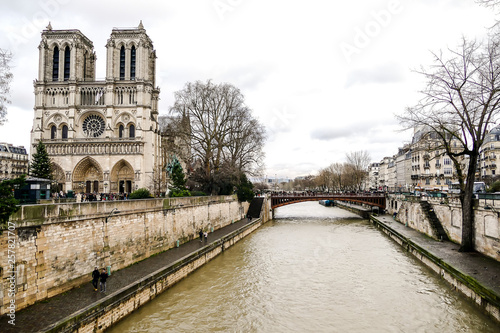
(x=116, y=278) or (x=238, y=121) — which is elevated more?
(x=238, y=121)

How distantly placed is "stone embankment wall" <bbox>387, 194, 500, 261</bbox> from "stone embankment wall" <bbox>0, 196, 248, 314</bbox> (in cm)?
Answer: 1549

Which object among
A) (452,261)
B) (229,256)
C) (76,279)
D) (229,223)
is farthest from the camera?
(229,223)

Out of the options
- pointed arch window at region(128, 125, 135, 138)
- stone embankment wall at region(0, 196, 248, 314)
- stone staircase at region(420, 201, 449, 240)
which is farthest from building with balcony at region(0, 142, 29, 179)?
stone staircase at region(420, 201, 449, 240)

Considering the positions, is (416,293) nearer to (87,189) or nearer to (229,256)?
(229,256)

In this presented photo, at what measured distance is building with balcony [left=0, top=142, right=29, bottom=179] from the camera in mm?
54094

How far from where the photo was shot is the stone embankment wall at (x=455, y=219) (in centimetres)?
1441

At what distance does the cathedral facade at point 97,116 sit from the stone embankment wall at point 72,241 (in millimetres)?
26602

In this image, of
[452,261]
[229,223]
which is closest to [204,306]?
[452,261]

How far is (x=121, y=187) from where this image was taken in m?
43.8

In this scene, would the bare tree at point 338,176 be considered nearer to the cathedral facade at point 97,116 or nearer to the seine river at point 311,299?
the cathedral facade at point 97,116

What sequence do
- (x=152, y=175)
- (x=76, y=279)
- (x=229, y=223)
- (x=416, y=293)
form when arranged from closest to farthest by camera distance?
(x=76, y=279) → (x=416, y=293) → (x=229, y=223) → (x=152, y=175)

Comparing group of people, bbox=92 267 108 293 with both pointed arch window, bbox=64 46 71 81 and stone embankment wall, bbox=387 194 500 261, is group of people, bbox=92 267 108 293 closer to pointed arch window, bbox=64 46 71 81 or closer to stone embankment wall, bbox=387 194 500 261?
stone embankment wall, bbox=387 194 500 261

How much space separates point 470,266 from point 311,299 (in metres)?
6.67

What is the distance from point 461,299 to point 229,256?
11.7 meters
